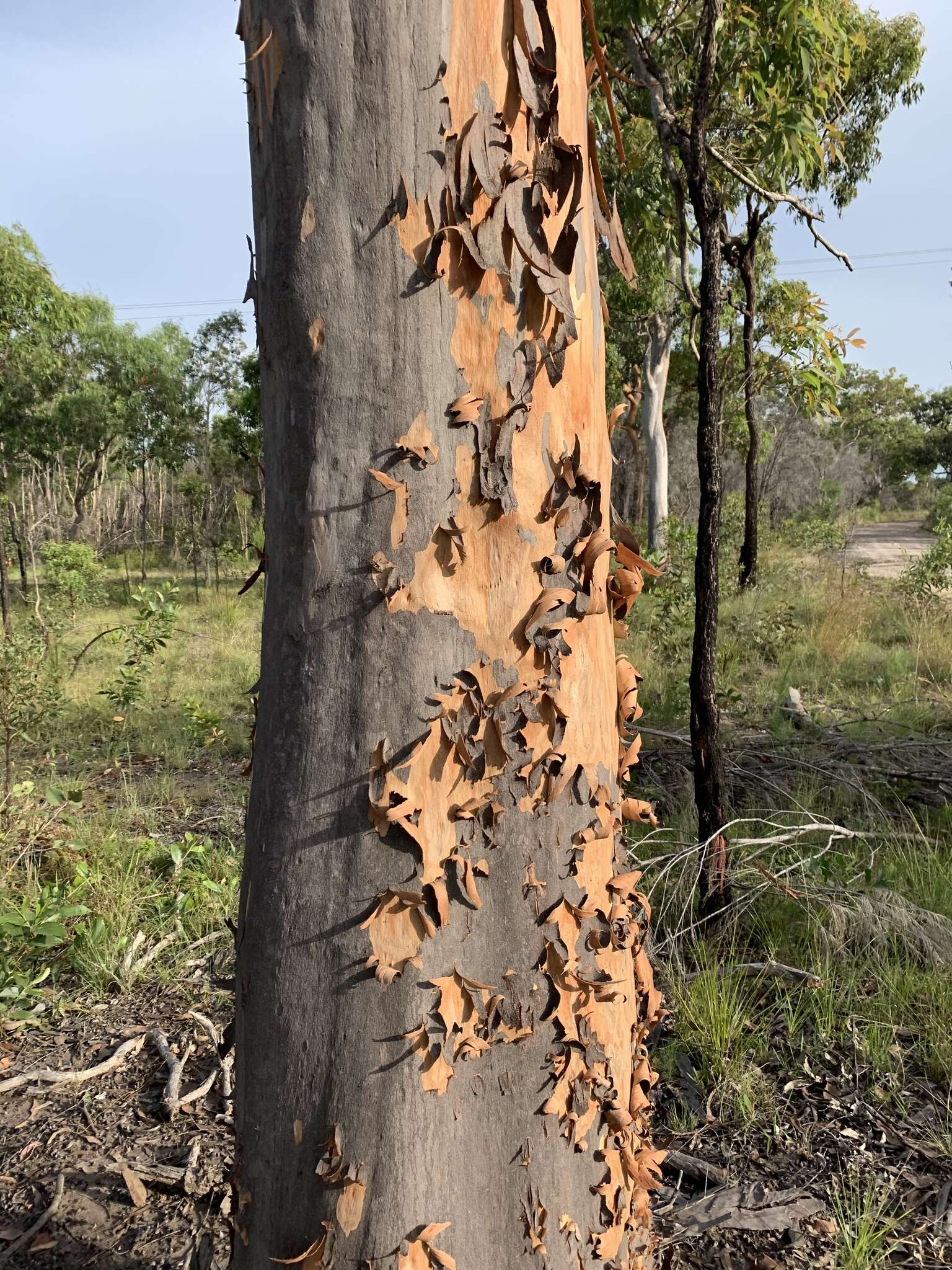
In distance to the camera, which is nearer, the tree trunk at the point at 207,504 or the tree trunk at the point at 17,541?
the tree trunk at the point at 17,541

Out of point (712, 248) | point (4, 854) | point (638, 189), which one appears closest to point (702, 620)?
point (712, 248)

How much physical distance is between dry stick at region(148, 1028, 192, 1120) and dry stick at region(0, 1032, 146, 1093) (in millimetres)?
108

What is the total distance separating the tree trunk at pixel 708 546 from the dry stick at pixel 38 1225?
1829 millimetres

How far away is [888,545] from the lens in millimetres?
19875

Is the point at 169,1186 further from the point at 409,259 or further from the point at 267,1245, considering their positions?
the point at 409,259

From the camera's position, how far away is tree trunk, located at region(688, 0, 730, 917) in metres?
2.55

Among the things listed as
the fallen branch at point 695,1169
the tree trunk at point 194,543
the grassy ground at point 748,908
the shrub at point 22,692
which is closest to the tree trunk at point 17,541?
the tree trunk at point 194,543

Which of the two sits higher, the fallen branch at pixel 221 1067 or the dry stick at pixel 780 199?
the dry stick at pixel 780 199

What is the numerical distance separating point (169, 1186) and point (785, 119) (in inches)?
144

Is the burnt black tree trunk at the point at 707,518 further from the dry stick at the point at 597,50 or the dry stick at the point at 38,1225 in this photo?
the dry stick at the point at 38,1225

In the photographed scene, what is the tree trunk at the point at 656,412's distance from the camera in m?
15.6

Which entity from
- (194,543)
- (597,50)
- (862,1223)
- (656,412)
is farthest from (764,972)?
(194,543)

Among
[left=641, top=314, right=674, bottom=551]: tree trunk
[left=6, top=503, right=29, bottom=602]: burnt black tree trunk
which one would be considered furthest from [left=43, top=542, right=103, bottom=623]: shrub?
[left=641, top=314, right=674, bottom=551]: tree trunk

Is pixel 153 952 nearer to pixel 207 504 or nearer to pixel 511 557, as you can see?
pixel 511 557
